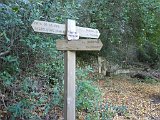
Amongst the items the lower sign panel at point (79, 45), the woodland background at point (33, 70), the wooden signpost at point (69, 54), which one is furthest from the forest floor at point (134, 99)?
the lower sign panel at point (79, 45)

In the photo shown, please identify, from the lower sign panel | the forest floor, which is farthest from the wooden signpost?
the forest floor

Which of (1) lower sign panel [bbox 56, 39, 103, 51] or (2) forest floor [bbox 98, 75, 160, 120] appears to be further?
(2) forest floor [bbox 98, 75, 160, 120]

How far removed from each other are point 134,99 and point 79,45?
5695 millimetres

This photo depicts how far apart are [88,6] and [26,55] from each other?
4923mm

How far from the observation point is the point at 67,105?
14.8 feet

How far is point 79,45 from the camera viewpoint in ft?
15.2

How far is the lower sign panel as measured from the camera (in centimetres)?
452

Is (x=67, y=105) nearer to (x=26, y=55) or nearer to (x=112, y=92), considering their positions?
(x=26, y=55)

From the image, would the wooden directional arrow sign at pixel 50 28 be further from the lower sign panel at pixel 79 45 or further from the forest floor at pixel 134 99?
the forest floor at pixel 134 99

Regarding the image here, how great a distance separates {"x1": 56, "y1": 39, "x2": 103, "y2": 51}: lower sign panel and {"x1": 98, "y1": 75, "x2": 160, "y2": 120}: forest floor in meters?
2.69

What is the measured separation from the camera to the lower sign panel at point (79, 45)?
4523 millimetres

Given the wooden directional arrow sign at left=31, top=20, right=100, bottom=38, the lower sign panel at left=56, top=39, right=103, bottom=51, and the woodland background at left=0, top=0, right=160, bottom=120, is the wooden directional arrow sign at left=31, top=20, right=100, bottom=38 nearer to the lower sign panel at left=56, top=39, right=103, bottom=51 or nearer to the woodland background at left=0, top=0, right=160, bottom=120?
the lower sign panel at left=56, top=39, right=103, bottom=51

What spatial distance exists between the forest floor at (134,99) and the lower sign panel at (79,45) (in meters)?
2.69

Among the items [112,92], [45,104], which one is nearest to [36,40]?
[45,104]
